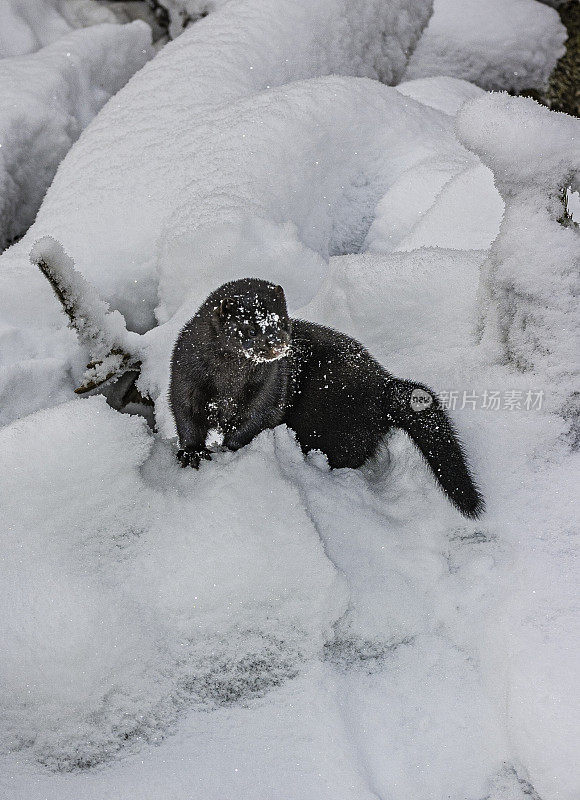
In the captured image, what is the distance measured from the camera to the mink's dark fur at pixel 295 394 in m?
1.83

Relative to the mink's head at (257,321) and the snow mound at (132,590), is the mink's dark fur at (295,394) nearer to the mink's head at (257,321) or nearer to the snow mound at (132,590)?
the mink's head at (257,321)

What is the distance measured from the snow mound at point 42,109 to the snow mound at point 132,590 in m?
1.84

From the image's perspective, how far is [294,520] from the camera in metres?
1.58

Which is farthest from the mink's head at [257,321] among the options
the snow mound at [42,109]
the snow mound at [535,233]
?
the snow mound at [42,109]

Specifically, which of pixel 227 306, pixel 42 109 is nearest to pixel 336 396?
pixel 227 306

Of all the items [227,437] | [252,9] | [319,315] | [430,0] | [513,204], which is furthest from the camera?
[430,0]

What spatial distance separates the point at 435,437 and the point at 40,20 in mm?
3964

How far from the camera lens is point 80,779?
52.2 inches

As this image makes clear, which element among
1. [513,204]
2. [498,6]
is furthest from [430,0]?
[513,204]

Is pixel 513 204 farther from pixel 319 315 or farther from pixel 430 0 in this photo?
pixel 430 0

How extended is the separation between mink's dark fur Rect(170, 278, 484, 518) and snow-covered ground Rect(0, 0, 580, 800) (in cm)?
10

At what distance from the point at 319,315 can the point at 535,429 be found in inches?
36.1

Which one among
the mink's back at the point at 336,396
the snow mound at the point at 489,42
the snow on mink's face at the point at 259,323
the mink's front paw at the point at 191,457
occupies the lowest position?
the mink's front paw at the point at 191,457

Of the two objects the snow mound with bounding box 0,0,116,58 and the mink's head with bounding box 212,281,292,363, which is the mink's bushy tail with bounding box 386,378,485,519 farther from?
the snow mound with bounding box 0,0,116,58
